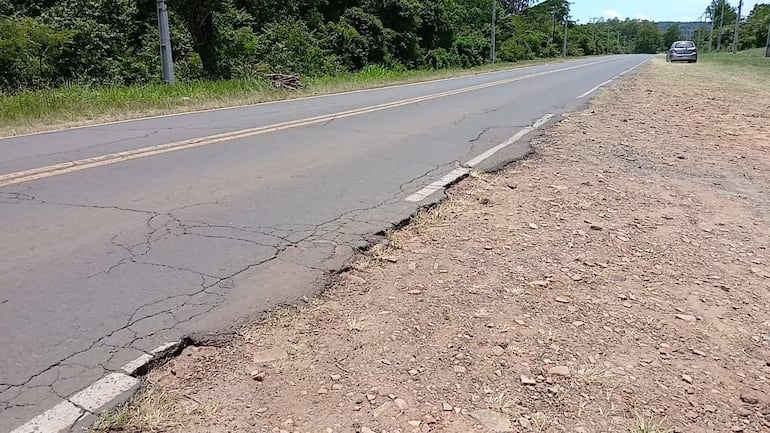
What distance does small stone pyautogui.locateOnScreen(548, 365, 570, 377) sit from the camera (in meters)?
3.00

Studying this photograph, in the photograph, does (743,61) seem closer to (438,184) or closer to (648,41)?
(438,184)

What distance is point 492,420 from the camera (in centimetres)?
264

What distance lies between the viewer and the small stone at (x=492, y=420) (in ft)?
8.50

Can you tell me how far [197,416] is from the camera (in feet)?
8.63

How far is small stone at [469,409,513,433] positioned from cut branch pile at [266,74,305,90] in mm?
17317

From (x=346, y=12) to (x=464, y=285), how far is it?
37953mm

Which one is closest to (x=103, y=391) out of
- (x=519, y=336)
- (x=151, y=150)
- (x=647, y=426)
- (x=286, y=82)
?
(x=519, y=336)

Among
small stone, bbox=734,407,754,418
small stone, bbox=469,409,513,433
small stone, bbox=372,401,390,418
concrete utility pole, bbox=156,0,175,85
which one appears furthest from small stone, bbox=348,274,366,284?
concrete utility pole, bbox=156,0,175,85

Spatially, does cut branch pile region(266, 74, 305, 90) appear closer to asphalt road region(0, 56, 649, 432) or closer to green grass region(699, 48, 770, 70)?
asphalt road region(0, 56, 649, 432)

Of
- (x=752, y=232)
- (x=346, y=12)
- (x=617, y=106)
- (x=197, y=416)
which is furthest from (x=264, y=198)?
(x=346, y=12)

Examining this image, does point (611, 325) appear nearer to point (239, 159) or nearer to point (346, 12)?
point (239, 159)

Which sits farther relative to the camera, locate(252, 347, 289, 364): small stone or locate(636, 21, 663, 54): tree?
locate(636, 21, 663, 54): tree

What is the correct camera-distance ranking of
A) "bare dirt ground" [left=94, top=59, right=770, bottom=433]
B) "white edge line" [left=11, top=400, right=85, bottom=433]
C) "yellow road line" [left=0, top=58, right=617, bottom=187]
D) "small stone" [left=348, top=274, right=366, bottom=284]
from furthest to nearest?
"yellow road line" [left=0, top=58, right=617, bottom=187] → "small stone" [left=348, top=274, right=366, bottom=284] → "bare dirt ground" [left=94, top=59, right=770, bottom=433] → "white edge line" [left=11, top=400, right=85, bottom=433]

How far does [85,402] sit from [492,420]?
1.81 metres
